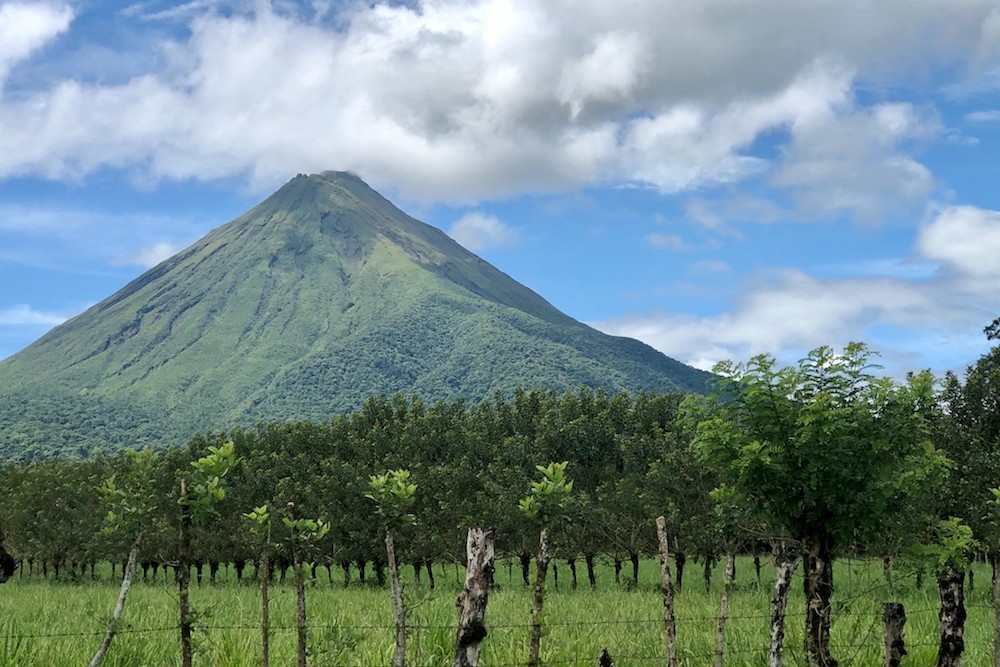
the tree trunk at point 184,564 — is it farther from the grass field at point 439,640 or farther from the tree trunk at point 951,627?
the tree trunk at point 951,627

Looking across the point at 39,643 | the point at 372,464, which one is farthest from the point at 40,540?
the point at 39,643

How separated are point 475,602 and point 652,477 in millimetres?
44769

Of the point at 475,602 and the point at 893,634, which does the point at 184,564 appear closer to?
the point at 475,602

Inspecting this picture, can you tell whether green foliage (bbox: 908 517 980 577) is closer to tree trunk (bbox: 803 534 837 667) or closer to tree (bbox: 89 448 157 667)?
tree trunk (bbox: 803 534 837 667)

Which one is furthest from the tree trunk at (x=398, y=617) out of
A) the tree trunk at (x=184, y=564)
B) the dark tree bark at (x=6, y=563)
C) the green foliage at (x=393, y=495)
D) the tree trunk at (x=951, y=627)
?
the tree trunk at (x=951, y=627)

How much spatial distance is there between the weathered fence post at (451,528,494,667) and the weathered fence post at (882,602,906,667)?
617 centimetres

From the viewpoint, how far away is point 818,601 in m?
10.9

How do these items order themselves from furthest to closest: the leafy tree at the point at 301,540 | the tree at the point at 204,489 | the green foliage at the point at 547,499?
1. the leafy tree at the point at 301,540
2. the green foliage at the point at 547,499
3. the tree at the point at 204,489

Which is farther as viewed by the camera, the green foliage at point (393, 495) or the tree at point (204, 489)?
the green foliage at point (393, 495)

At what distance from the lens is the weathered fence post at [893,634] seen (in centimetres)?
1020

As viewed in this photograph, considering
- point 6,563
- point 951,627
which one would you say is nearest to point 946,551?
point 951,627

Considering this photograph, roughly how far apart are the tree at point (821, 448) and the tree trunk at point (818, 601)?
0.09 ft

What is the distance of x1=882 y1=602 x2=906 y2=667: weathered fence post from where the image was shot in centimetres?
1020

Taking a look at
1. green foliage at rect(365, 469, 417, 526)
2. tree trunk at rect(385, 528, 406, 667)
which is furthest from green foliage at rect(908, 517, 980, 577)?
green foliage at rect(365, 469, 417, 526)
